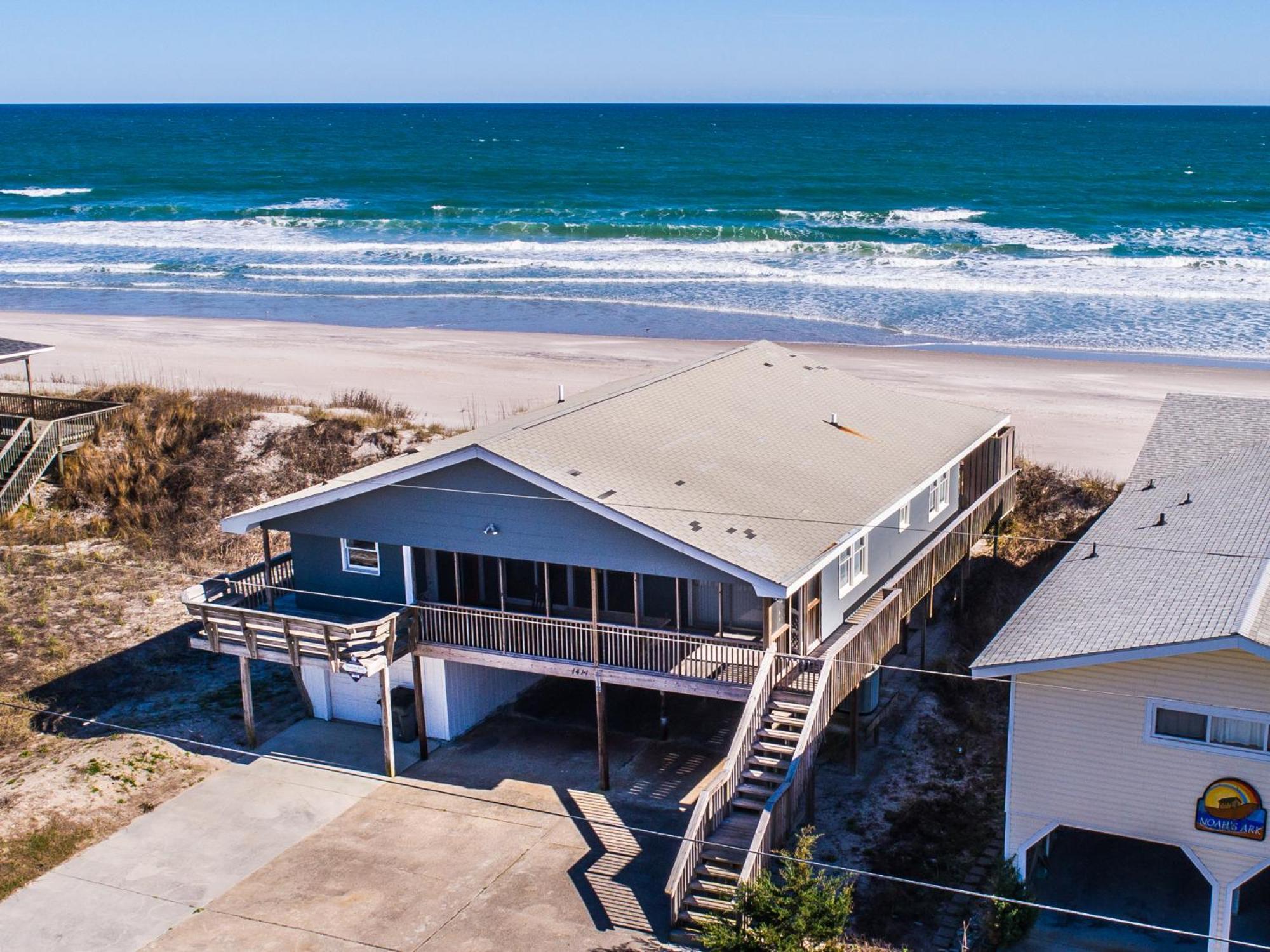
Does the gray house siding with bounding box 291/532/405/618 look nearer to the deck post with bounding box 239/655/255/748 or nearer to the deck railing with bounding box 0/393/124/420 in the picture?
the deck post with bounding box 239/655/255/748

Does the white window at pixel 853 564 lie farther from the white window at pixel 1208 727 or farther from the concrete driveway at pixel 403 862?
the white window at pixel 1208 727

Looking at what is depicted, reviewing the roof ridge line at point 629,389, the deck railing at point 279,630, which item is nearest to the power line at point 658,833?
the deck railing at point 279,630

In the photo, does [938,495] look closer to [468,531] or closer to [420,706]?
[468,531]

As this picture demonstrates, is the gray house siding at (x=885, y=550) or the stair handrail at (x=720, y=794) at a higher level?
the gray house siding at (x=885, y=550)

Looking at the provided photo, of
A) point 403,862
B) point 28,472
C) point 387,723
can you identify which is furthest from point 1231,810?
point 28,472

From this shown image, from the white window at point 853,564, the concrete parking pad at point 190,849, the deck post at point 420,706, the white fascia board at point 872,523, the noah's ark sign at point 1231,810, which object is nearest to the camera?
the noah's ark sign at point 1231,810

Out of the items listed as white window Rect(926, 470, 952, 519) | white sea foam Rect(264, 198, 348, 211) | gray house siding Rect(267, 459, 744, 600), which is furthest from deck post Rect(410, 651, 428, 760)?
white sea foam Rect(264, 198, 348, 211)

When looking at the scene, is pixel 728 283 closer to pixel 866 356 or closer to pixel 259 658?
pixel 866 356
